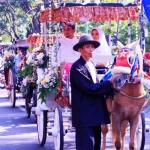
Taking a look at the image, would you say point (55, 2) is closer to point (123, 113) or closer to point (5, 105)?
point (123, 113)

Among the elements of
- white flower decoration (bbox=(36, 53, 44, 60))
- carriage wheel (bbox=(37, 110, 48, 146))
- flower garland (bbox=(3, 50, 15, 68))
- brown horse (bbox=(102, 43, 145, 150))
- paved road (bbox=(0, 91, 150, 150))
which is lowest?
paved road (bbox=(0, 91, 150, 150))

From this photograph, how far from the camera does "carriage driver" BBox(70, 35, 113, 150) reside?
6.78 metres

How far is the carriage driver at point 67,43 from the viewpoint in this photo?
10.0 meters

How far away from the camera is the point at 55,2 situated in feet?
30.7

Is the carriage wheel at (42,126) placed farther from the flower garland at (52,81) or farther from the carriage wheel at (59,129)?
the carriage wheel at (59,129)

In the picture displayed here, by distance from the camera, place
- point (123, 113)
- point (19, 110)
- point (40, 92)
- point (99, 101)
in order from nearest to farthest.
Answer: point (99, 101) → point (123, 113) → point (40, 92) → point (19, 110)

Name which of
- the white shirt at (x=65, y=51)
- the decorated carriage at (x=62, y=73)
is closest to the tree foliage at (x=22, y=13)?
the white shirt at (x=65, y=51)

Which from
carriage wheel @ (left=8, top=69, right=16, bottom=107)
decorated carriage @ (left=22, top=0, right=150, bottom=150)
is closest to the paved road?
decorated carriage @ (left=22, top=0, right=150, bottom=150)

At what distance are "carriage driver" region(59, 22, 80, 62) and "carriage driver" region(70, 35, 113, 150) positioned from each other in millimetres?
2853

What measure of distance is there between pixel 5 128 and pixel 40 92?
3.44 m

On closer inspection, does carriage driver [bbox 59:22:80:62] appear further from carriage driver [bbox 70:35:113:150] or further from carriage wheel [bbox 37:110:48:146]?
carriage driver [bbox 70:35:113:150]

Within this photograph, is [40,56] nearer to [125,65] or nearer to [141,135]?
[141,135]

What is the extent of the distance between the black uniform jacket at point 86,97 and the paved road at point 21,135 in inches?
134

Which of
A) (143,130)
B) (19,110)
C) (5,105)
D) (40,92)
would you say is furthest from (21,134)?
(5,105)
